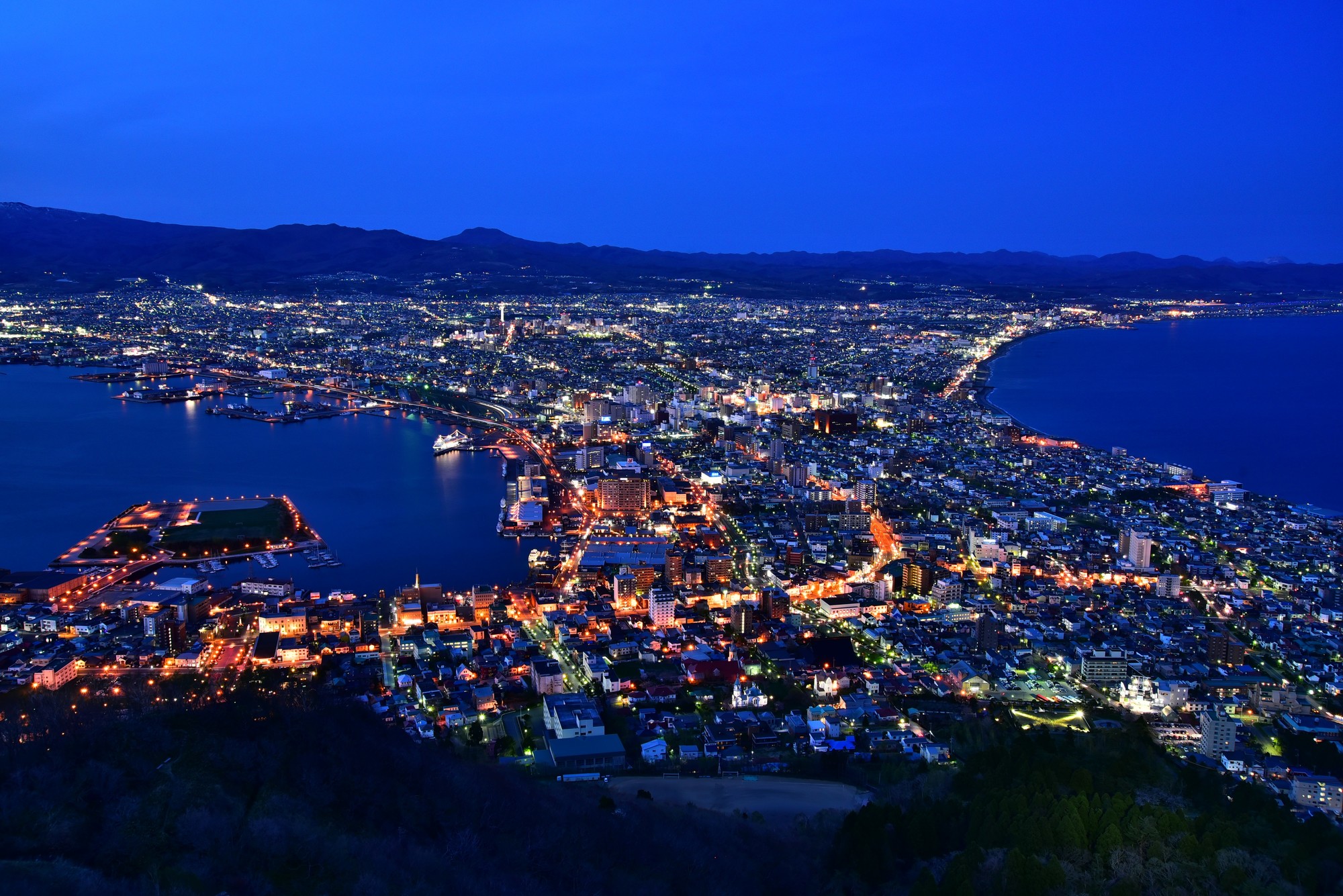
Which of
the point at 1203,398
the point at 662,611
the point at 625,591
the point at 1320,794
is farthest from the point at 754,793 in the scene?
the point at 1203,398

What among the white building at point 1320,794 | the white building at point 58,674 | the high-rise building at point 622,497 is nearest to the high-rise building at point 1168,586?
the white building at point 1320,794

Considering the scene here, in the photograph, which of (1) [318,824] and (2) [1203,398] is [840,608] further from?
(2) [1203,398]

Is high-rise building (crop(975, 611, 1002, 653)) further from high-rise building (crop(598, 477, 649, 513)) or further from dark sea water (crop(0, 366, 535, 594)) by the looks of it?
high-rise building (crop(598, 477, 649, 513))

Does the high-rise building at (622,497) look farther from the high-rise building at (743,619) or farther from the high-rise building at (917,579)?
the high-rise building at (743,619)

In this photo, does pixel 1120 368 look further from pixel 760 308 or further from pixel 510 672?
pixel 510 672

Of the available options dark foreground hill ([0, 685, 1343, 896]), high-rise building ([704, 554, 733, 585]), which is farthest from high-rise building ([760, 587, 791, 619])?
dark foreground hill ([0, 685, 1343, 896])

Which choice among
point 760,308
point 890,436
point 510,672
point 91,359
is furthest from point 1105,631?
point 760,308
